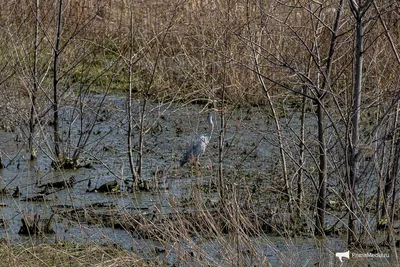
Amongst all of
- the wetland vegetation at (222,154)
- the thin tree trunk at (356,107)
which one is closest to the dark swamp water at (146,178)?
the wetland vegetation at (222,154)

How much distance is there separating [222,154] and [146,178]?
44.7 inches

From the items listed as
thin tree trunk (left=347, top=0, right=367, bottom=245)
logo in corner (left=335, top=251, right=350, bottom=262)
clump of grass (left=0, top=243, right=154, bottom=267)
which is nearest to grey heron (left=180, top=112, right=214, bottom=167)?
clump of grass (left=0, top=243, right=154, bottom=267)

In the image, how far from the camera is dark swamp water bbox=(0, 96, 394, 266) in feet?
19.3

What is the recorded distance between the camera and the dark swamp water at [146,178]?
19.3 ft

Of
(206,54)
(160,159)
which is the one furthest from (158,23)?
(160,159)

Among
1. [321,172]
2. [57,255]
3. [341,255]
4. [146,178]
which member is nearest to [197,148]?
[146,178]

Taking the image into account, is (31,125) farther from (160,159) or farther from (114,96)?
(114,96)

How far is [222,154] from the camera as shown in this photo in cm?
731

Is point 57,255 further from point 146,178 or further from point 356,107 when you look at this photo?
point 146,178

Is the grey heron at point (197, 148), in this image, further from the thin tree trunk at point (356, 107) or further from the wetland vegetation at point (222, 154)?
the thin tree trunk at point (356, 107)

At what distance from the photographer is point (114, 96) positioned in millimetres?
11594

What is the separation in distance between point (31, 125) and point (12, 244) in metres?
2.79

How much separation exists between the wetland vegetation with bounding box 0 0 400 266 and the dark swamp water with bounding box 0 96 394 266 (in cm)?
2

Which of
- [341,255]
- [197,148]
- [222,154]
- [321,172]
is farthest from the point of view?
[197,148]
